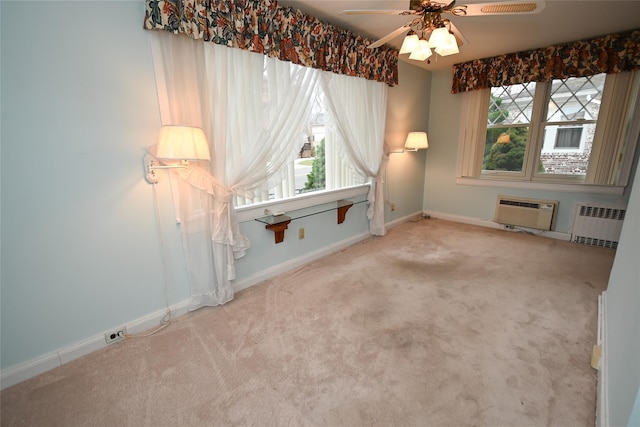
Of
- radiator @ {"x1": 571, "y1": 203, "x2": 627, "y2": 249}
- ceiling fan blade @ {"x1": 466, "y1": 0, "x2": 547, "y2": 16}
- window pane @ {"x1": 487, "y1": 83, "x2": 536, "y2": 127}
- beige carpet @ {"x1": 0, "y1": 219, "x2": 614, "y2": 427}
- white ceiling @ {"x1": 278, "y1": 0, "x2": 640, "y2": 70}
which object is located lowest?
beige carpet @ {"x1": 0, "y1": 219, "x2": 614, "y2": 427}

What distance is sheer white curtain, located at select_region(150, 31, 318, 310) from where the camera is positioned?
1.93m

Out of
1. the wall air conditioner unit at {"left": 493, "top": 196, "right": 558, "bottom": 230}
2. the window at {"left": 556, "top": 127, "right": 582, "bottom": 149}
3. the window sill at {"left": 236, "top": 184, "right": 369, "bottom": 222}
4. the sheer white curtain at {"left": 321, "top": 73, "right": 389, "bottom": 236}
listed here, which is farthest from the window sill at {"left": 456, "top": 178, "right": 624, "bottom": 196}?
the window sill at {"left": 236, "top": 184, "right": 369, "bottom": 222}

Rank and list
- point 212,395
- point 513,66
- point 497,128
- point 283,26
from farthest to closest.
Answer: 1. point 497,128
2. point 513,66
3. point 283,26
4. point 212,395

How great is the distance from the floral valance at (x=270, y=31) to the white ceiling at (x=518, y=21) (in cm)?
13

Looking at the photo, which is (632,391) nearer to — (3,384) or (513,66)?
(3,384)

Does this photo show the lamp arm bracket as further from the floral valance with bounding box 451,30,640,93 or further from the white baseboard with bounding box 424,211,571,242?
the white baseboard with bounding box 424,211,571,242

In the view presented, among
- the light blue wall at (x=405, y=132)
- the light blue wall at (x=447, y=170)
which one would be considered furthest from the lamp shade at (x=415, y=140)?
the light blue wall at (x=447, y=170)

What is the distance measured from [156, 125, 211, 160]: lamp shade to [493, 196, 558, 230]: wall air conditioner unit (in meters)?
4.15

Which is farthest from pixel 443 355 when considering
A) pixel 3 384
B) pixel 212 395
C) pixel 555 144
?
pixel 555 144

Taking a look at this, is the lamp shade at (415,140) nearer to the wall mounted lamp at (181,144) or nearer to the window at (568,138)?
the window at (568,138)

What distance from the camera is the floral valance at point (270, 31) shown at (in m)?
1.82

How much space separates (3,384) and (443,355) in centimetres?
255

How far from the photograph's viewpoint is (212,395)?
1547 millimetres

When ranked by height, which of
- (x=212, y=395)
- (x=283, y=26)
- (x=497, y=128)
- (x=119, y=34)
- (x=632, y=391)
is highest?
(x=283, y=26)
